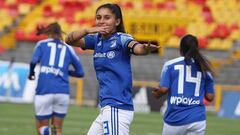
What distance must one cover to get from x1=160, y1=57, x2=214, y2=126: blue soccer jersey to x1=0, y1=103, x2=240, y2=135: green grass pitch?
5.93 metres

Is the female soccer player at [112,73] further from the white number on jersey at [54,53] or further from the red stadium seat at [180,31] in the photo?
the red stadium seat at [180,31]

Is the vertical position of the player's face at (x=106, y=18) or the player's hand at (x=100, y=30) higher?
the player's face at (x=106, y=18)

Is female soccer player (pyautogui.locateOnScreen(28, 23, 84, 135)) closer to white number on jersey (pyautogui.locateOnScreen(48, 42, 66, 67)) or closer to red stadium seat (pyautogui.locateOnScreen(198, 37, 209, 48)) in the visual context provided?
white number on jersey (pyautogui.locateOnScreen(48, 42, 66, 67))

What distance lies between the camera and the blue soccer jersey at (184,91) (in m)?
8.63

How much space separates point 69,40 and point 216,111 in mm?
15337

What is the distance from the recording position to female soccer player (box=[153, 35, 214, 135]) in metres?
8.62

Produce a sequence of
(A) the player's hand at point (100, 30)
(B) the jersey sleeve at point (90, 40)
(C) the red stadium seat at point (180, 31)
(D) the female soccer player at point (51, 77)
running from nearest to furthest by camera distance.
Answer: (A) the player's hand at point (100, 30) → (B) the jersey sleeve at point (90, 40) → (D) the female soccer player at point (51, 77) → (C) the red stadium seat at point (180, 31)

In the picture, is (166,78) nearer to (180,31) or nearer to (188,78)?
(188,78)

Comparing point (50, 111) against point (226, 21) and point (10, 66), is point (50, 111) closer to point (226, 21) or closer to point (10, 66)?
point (10, 66)

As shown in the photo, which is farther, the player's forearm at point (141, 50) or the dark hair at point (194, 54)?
the dark hair at point (194, 54)

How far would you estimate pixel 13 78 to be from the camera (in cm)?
2406

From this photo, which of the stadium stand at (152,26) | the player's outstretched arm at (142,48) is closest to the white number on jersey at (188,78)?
the player's outstretched arm at (142,48)

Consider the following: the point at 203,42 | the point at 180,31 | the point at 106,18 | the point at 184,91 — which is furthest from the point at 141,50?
the point at 180,31

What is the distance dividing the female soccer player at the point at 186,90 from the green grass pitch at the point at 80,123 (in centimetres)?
592
